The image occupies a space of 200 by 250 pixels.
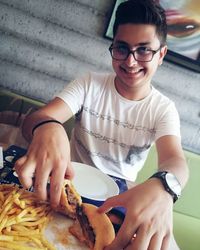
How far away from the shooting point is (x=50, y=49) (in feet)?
6.40

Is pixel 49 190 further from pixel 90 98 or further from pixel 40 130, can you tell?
pixel 90 98

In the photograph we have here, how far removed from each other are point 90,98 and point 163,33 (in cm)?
52

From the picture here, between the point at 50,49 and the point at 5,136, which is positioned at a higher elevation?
the point at 50,49

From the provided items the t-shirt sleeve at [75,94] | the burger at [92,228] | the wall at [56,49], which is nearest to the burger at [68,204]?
the burger at [92,228]

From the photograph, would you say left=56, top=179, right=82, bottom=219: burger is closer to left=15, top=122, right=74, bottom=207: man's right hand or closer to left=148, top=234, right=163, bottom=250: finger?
left=15, top=122, right=74, bottom=207: man's right hand

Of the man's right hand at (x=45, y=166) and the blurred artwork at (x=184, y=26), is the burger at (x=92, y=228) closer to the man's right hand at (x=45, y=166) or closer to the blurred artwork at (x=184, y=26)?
the man's right hand at (x=45, y=166)

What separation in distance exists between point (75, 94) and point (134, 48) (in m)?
0.39

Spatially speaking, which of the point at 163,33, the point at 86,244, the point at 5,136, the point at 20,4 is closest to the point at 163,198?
the point at 86,244

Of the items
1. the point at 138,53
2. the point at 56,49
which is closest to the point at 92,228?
the point at 138,53

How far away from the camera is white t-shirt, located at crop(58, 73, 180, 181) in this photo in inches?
60.6

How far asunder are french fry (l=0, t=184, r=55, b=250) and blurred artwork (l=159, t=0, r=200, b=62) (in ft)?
5.06

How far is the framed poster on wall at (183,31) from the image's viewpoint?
189 centimetres

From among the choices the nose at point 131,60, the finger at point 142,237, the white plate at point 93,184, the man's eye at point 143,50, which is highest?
the man's eye at point 143,50

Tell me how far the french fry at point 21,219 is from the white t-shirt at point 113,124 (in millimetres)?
742
